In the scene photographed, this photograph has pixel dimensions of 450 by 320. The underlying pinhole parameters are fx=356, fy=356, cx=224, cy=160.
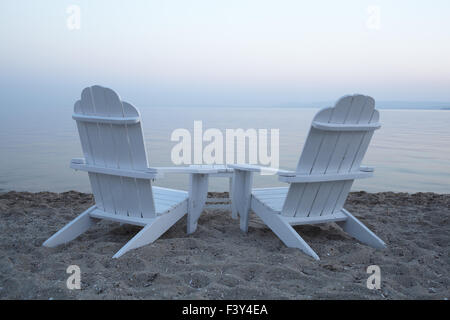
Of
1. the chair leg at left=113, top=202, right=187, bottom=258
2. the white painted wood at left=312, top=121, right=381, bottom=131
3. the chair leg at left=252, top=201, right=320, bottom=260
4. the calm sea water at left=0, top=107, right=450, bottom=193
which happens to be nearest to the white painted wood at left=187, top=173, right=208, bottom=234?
the chair leg at left=113, top=202, right=187, bottom=258

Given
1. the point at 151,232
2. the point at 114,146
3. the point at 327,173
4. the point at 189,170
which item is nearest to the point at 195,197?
the point at 189,170

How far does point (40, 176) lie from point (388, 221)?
18.8 feet

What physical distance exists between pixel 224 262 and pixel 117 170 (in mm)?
1038

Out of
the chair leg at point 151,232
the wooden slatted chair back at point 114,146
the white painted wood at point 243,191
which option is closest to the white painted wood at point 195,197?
the chair leg at point 151,232

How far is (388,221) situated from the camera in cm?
373

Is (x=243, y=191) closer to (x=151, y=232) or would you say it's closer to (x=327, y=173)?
(x=327, y=173)

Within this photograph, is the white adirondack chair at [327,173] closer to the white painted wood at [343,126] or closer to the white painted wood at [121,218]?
the white painted wood at [343,126]

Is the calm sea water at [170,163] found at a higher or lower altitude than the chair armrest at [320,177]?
lower

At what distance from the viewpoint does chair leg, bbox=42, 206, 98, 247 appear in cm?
279

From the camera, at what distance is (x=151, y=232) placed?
274cm

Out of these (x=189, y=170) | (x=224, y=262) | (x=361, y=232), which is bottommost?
(x=361, y=232)

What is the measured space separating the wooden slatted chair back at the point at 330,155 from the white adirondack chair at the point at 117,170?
802 mm

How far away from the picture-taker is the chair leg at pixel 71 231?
2785 mm

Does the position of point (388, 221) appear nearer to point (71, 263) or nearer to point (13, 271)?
point (71, 263)
